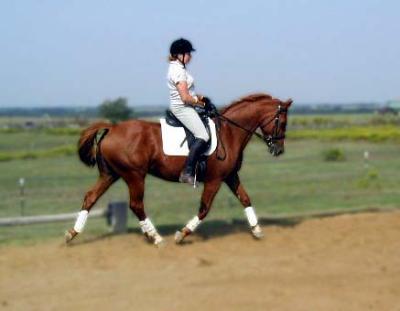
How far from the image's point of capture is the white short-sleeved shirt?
937 centimetres

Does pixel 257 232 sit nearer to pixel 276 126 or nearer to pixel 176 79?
pixel 276 126

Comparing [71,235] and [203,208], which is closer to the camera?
[71,235]

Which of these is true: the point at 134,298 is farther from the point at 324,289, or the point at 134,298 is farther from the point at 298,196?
the point at 298,196

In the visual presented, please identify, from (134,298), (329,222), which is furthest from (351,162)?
(134,298)

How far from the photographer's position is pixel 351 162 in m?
34.0

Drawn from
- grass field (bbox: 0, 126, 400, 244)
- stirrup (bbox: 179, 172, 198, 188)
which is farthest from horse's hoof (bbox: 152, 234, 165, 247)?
grass field (bbox: 0, 126, 400, 244)

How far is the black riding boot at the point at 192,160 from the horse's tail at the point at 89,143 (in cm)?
113

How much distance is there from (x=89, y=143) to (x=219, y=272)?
2.53 m

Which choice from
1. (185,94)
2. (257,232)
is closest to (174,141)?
(185,94)

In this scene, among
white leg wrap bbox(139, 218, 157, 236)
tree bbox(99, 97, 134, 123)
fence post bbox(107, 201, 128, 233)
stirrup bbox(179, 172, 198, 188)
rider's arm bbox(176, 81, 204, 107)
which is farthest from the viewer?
tree bbox(99, 97, 134, 123)

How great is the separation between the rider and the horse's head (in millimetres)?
988

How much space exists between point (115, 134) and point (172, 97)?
842 mm

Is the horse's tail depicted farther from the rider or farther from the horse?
the rider

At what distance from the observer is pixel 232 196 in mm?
20719
